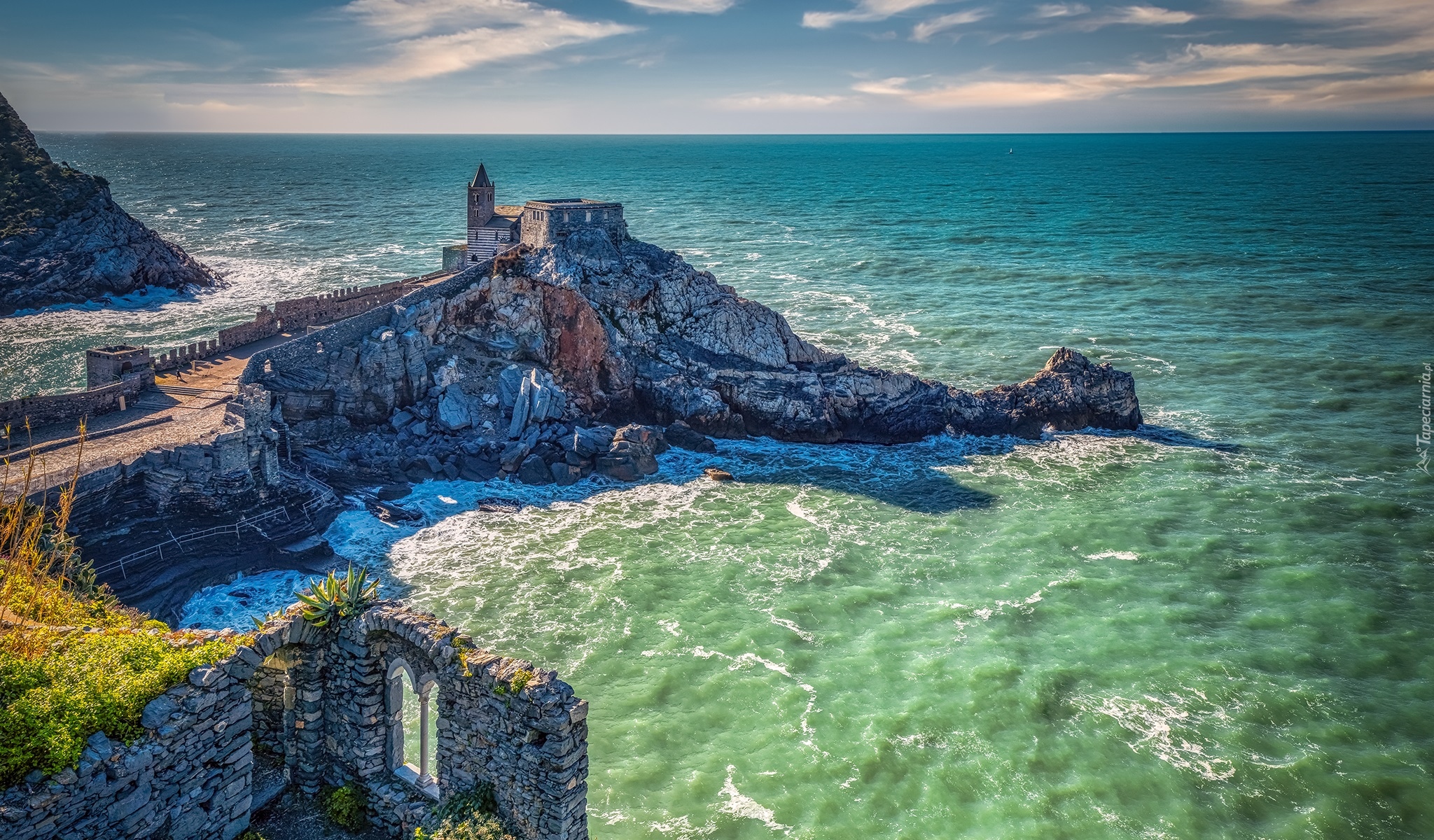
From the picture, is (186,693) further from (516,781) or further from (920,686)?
(920,686)

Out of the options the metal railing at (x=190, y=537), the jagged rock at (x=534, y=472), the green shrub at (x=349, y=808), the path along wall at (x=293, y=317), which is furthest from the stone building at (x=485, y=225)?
the green shrub at (x=349, y=808)

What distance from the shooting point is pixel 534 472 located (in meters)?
42.2

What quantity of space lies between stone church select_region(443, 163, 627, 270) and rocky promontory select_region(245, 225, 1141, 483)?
3.50 feet

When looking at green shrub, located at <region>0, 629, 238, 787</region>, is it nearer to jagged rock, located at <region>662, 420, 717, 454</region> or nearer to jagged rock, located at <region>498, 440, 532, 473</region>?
jagged rock, located at <region>498, 440, 532, 473</region>

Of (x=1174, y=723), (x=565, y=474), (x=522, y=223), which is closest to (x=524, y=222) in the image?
(x=522, y=223)

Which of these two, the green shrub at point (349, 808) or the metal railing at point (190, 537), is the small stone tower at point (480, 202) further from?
the green shrub at point (349, 808)

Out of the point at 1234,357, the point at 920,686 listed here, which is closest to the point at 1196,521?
the point at 920,686

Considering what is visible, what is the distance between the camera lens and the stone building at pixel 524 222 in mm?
50969

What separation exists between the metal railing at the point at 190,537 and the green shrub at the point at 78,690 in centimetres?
1915

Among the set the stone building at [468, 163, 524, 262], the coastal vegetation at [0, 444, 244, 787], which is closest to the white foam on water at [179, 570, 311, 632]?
the coastal vegetation at [0, 444, 244, 787]

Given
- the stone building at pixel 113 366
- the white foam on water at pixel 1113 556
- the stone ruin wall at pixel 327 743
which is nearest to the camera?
the stone ruin wall at pixel 327 743

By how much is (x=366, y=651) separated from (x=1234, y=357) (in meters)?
62.7

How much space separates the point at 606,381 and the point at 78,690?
36.4 meters

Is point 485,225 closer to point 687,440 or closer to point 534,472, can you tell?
point 687,440
